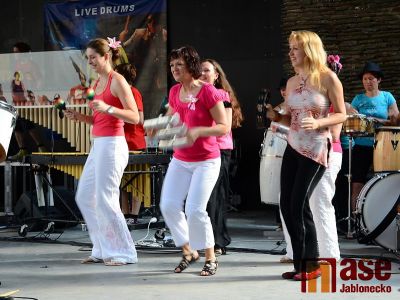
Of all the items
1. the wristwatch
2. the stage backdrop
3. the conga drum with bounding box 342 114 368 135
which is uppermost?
the stage backdrop

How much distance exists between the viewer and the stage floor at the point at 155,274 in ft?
18.7

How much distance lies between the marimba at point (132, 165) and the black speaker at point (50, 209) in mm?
690

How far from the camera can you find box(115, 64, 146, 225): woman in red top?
7305mm

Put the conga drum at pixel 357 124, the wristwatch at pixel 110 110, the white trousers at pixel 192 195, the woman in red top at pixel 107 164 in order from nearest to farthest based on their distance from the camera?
the white trousers at pixel 192 195
the wristwatch at pixel 110 110
the woman in red top at pixel 107 164
the conga drum at pixel 357 124

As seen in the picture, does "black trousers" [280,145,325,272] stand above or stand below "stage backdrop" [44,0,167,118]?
below

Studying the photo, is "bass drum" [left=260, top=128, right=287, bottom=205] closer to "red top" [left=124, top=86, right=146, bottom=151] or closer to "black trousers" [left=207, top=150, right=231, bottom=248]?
"black trousers" [left=207, top=150, right=231, bottom=248]

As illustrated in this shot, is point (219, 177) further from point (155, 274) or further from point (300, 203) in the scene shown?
point (300, 203)

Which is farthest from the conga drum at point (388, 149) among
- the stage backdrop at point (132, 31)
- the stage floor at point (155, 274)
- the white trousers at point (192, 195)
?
the stage backdrop at point (132, 31)

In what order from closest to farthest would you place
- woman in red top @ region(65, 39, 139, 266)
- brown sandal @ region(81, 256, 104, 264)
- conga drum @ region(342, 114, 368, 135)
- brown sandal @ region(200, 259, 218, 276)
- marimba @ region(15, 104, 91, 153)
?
brown sandal @ region(200, 259, 218, 276)
woman in red top @ region(65, 39, 139, 266)
brown sandal @ region(81, 256, 104, 264)
conga drum @ region(342, 114, 368, 135)
marimba @ region(15, 104, 91, 153)

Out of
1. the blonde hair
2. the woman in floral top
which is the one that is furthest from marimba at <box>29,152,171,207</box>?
the blonde hair

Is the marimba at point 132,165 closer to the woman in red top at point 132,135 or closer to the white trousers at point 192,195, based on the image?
the woman in red top at point 132,135

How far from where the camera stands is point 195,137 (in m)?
6.03

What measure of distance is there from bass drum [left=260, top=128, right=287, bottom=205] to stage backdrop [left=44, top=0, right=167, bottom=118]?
4681mm

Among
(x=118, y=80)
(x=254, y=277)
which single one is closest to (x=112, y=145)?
(x=118, y=80)
